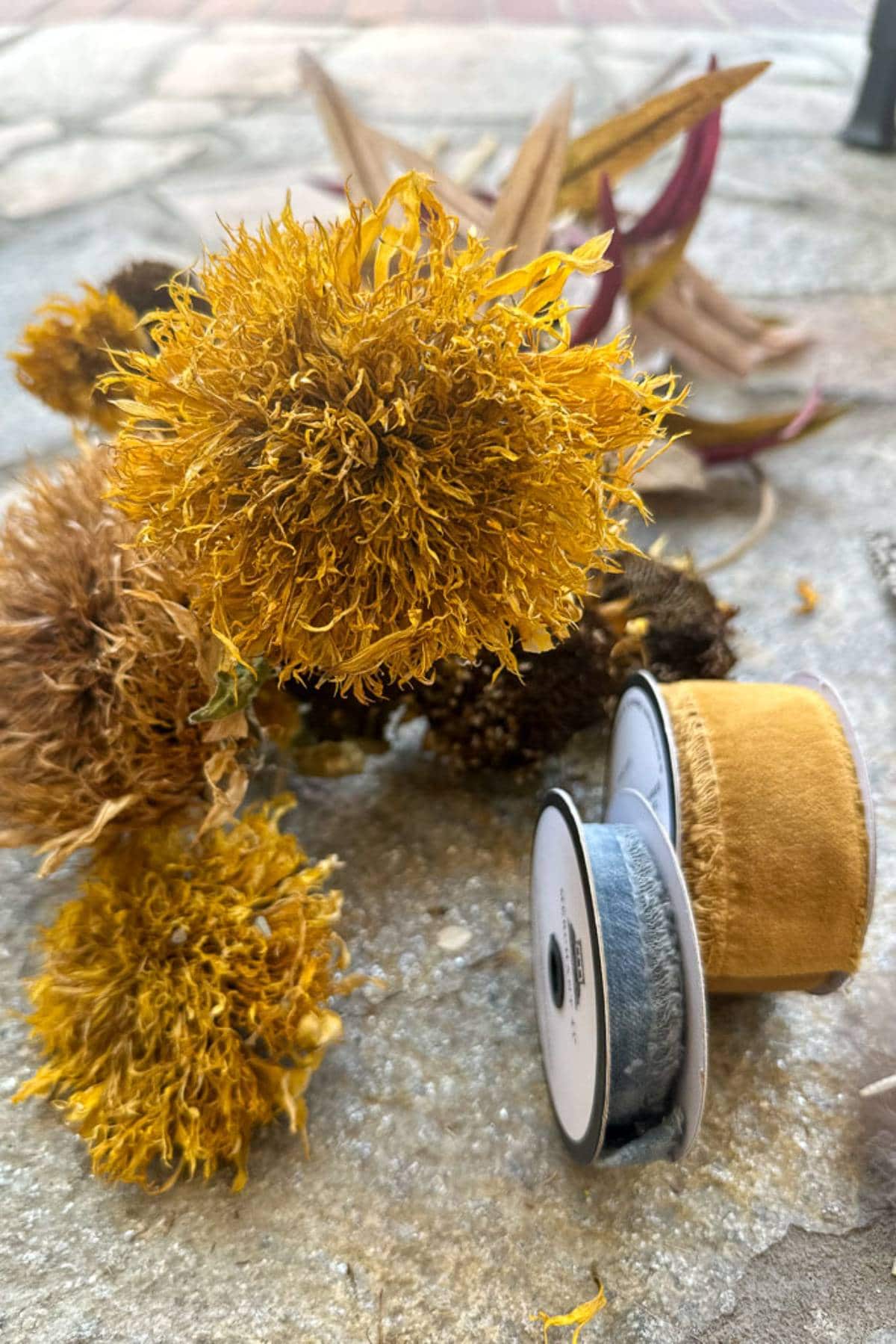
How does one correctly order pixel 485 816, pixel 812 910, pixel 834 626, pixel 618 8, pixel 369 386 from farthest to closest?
pixel 618 8, pixel 834 626, pixel 485 816, pixel 812 910, pixel 369 386

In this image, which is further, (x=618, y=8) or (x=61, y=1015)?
(x=618, y=8)

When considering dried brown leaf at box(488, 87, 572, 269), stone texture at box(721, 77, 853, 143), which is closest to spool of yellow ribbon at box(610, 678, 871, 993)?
dried brown leaf at box(488, 87, 572, 269)

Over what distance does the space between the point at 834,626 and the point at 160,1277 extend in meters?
0.68

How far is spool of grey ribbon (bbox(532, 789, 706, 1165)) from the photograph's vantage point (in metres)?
0.45

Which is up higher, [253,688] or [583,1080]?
[253,688]

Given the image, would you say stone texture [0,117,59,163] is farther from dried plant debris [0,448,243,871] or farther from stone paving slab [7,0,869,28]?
dried plant debris [0,448,243,871]

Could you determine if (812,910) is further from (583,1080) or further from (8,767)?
(8,767)

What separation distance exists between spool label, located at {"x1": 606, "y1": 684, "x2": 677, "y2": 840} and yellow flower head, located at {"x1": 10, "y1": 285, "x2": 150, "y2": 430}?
0.39 meters

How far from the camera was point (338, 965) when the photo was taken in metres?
0.52

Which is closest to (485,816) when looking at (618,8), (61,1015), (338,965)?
(338,965)

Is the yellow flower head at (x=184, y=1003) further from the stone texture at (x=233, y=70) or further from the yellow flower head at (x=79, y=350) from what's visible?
the stone texture at (x=233, y=70)

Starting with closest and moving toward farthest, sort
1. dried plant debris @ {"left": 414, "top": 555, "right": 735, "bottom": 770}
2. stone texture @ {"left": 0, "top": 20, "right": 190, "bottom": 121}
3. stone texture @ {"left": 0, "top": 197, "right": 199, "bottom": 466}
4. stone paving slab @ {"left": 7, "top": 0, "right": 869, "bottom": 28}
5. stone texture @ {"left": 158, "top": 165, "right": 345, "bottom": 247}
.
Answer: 1. dried plant debris @ {"left": 414, "top": 555, "right": 735, "bottom": 770}
2. stone texture @ {"left": 0, "top": 197, "right": 199, "bottom": 466}
3. stone texture @ {"left": 158, "top": 165, "right": 345, "bottom": 247}
4. stone texture @ {"left": 0, "top": 20, "right": 190, "bottom": 121}
5. stone paving slab @ {"left": 7, "top": 0, "right": 869, "bottom": 28}

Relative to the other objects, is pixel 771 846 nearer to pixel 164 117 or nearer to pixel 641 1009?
pixel 641 1009

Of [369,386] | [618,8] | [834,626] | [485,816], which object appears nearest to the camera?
[369,386]
